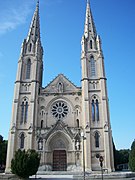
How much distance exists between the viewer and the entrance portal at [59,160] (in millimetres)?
36375

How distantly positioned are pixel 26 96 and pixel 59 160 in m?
13.9

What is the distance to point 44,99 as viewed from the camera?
4109cm

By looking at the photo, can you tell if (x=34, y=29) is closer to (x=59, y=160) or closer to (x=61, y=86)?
(x=61, y=86)

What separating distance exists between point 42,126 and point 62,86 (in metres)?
9.07

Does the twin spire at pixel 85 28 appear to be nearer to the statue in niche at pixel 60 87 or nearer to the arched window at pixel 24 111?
the statue in niche at pixel 60 87

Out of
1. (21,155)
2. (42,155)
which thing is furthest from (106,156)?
(21,155)

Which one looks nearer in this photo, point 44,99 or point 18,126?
point 18,126

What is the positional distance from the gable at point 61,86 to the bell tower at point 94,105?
2890 mm

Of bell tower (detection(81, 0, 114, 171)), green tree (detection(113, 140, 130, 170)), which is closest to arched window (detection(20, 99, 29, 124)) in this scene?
bell tower (detection(81, 0, 114, 171))

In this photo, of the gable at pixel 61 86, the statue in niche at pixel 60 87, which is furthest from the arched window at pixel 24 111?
the statue in niche at pixel 60 87

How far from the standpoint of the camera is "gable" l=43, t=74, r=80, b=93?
41.8 m

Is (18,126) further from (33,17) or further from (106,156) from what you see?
(33,17)

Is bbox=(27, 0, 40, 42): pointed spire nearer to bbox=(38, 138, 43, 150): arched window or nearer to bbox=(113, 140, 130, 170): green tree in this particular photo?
bbox=(38, 138, 43, 150): arched window

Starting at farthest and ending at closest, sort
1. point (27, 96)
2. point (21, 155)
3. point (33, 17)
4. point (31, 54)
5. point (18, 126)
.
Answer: point (33, 17) < point (31, 54) < point (27, 96) < point (18, 126) < point (21, 155)
